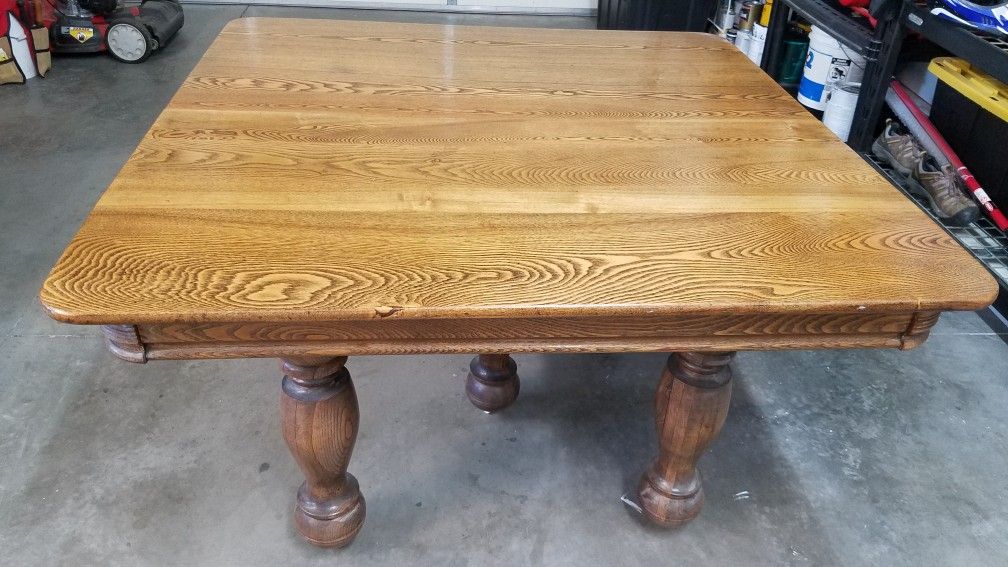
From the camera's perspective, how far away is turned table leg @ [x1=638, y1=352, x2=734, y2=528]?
1142mm

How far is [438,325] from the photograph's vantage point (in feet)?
2.98

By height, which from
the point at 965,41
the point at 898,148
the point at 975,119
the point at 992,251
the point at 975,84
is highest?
the point at 965,41

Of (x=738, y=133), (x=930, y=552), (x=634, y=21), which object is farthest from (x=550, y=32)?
(x=634, y=21)

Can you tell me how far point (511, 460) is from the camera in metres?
1.47

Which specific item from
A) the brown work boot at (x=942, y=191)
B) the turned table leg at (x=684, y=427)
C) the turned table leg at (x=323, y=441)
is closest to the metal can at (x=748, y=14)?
the brown work boot at (x=942, y=191)

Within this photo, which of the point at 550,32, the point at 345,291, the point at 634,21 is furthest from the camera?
the point at 634,21

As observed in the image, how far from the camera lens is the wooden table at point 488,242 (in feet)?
2.88

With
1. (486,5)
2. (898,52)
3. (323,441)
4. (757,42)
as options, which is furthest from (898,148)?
(486,5)

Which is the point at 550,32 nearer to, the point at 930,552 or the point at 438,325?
the point at 438,325

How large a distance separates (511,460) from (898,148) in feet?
5.20

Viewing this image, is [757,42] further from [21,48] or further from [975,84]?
[21,48]

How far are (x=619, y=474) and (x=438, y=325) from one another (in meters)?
0.70

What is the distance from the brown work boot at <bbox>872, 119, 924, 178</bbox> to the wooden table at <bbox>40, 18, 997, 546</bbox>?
2.93 feet

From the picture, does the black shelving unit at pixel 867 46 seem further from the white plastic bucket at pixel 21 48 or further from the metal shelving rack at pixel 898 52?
the white plastic bucket at pixel 21 48
